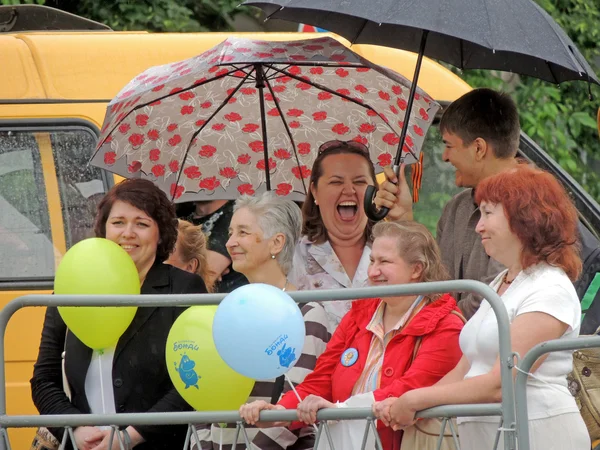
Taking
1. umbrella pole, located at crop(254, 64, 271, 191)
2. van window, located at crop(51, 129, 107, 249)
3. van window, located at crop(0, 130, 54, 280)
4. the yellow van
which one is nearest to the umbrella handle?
umbrella pole, located at crop(254, 64, 271, 191)

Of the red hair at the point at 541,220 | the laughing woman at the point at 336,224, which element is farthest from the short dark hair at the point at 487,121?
the red hair at the point at 541,220

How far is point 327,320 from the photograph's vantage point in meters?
4.68

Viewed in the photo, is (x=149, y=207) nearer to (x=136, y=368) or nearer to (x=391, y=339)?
(x=136, y=368)

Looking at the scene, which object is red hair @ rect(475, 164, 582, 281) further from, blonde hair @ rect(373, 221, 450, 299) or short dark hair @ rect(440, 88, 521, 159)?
short dark hair @ rect(440, 88, 521, 159)

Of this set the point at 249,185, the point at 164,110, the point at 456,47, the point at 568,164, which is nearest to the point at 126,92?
the point at 164,110

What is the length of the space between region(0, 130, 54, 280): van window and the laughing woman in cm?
150

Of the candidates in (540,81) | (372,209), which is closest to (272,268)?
(372,209)

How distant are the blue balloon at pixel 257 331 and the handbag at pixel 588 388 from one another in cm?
114

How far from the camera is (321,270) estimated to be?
16.9 ft

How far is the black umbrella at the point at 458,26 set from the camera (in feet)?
14.6

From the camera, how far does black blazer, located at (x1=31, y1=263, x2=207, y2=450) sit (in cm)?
458

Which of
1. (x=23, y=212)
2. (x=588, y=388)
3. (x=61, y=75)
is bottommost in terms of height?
(x=588, y=388)

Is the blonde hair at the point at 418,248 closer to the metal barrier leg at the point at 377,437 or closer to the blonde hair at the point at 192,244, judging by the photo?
the metal barrier leg at the point at 377,437

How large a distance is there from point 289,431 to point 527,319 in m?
1.05
